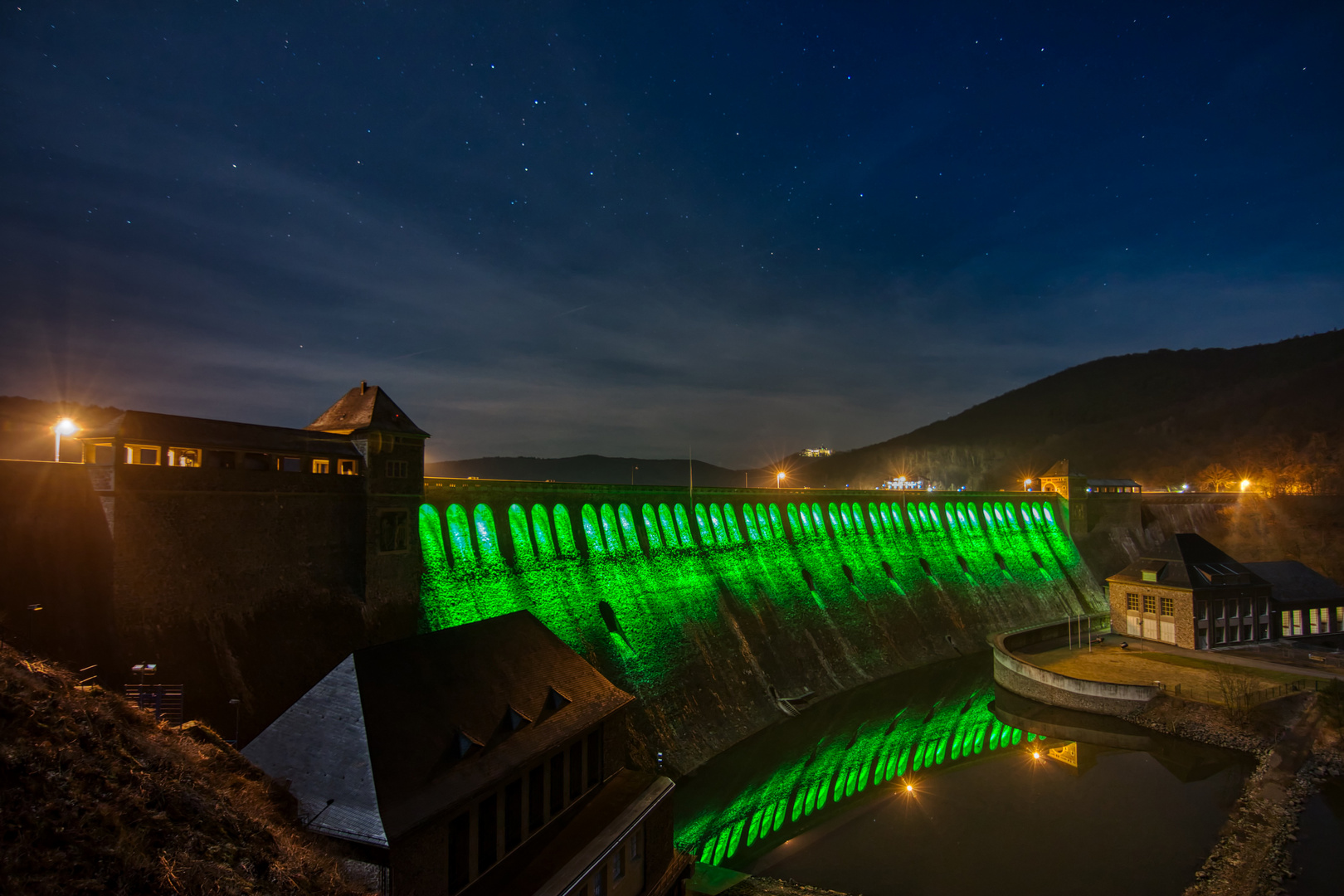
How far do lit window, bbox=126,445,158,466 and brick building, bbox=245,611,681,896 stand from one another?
34.3 feet

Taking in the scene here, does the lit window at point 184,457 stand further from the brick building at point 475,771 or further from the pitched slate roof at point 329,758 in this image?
the pitched slate roof at point 329,758

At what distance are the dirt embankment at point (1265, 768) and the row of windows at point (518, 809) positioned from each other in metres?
19.1

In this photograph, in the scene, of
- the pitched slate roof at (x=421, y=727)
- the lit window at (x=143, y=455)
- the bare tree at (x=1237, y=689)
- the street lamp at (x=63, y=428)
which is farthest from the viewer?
the bare tree at (x=1237, y=689)

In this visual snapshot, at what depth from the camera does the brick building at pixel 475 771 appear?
11.8 meters

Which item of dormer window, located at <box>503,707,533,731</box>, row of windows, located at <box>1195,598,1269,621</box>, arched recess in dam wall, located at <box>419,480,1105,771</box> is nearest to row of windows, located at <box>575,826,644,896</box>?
dormer window, located at <box>503,707,533,731</box>

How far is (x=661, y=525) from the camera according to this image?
37.5m

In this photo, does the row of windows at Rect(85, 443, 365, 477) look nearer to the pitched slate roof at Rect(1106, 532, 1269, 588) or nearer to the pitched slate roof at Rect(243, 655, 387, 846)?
the pitched slate roof at Rect(243, 655, 387, 846)

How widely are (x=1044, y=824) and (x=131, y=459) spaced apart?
33.6 meters

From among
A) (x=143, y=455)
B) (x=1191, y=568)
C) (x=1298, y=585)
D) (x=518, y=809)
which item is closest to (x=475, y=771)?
(x=518, y=809)

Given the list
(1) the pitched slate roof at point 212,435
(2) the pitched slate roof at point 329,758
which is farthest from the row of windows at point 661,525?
(2) the pitched slate roof at point 329,758

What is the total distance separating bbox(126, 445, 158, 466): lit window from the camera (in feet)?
60.6

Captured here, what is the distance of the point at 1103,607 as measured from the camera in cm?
6141

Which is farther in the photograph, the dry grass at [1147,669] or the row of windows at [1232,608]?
the row of windows at [1232,608]

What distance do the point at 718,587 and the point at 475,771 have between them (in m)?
25.8
